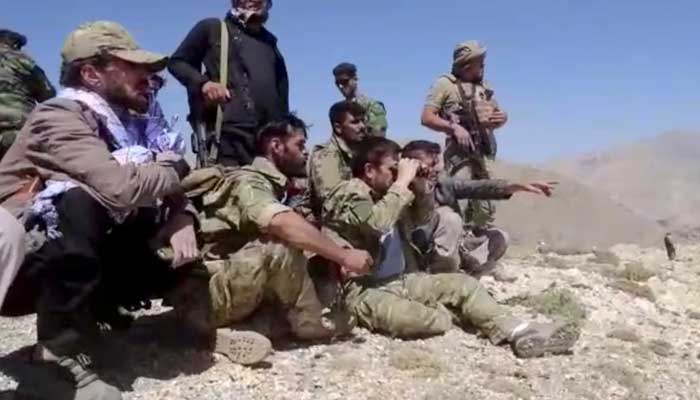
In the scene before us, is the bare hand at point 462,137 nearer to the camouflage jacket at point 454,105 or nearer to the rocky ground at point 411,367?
the camouflage jacket at point 454,105

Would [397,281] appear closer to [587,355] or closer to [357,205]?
[357,205]

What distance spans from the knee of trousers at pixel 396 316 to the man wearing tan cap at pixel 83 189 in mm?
1585

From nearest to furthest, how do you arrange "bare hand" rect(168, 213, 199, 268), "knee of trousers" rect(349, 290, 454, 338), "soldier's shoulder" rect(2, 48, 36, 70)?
"bare hand" rect(168, 213, 199, 268) → "knee of trousers" rect(349, 290, 454, 338) → "soldier's shoulder" rect(2, 48, 36, 70)

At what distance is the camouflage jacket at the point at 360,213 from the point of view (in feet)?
18.0

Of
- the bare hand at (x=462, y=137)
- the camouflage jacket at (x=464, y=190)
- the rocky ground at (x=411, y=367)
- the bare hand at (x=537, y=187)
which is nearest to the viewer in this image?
the rocky ground at (x=411, y=367)

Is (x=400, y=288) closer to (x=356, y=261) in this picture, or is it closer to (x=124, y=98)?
(x=356, y=261)

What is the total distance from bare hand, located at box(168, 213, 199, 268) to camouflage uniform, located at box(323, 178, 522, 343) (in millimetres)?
1197

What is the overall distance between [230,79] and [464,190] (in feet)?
7.80

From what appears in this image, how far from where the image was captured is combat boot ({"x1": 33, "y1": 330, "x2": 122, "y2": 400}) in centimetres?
408

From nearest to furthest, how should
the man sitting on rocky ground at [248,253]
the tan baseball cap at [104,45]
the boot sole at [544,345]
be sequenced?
the tan baseball cap at [104,45], the man sitting on rocky ground at [248,253], the boot sole at [544,345]

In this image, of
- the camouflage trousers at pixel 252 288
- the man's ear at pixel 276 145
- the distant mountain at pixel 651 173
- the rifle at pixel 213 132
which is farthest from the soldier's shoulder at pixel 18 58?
the distant mountain at pixel 651 173

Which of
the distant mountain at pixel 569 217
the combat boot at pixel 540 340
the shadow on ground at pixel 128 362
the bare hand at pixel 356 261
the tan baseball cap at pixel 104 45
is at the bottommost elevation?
the distant mountain at pixel 569 217

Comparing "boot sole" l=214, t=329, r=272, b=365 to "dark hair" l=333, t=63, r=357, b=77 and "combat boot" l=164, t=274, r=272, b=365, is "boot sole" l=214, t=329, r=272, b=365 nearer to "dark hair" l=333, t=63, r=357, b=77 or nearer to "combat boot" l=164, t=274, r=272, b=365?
"combat boot" l=164, t=274, r=272, b=365

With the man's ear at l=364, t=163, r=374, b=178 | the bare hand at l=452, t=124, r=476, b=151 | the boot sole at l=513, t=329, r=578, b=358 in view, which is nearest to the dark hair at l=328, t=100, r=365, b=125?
the man's ear at l=364, t=163, r=374, b=178
